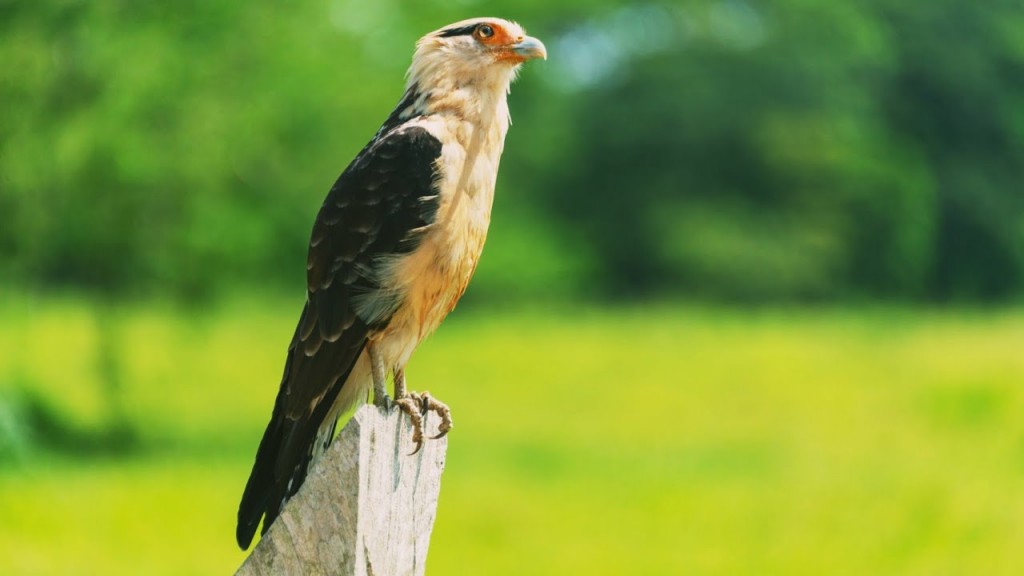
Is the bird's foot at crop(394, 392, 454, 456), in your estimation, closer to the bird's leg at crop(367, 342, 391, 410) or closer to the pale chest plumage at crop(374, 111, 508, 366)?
the bird's leg at crop(367, 342, 391, 410)

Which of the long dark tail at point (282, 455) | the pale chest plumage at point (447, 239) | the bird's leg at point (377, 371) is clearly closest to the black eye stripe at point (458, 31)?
the pale chest plumage at point (447, 239)

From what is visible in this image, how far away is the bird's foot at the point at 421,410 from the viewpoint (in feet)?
10.3

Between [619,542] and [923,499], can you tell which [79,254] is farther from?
[923,499]

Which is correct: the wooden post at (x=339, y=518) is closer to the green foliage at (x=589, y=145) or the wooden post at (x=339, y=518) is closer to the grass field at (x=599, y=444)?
the grass field at (x=599, y=444)

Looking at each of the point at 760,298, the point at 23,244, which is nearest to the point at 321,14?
the point at 23,244

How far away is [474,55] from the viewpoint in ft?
12.8

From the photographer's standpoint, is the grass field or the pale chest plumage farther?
the grass field

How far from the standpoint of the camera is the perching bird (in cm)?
341

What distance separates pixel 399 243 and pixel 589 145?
2822 centimetres

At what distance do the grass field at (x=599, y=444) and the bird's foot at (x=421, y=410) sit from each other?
19.2ft

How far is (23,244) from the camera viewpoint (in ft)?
34.6

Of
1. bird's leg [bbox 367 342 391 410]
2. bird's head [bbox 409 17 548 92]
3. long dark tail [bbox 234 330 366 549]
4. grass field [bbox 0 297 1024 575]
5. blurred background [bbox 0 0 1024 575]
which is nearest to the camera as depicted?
long dark tail [bbox 234 330 366 549]

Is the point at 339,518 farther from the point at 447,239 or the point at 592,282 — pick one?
the point at 592,282

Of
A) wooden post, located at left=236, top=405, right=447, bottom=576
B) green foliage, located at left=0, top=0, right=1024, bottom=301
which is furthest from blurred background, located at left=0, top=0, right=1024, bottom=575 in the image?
wooden post, located at left=236, top=405, right=447, bottom=576
